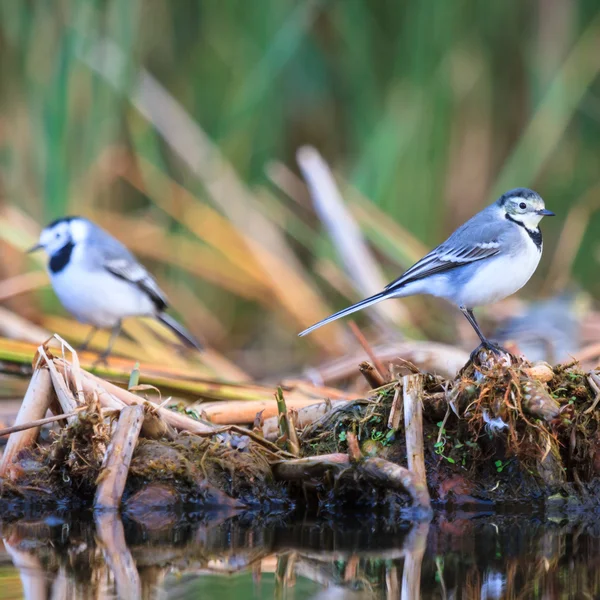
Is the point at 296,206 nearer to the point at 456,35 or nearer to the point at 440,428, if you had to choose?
the point at 456,35

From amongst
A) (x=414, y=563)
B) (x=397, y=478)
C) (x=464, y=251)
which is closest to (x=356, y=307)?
(x=464, y=251)

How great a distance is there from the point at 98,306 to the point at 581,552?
16.4ft

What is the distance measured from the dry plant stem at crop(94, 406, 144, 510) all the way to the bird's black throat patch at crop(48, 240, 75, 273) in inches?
152

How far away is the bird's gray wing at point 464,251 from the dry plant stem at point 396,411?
153 cm

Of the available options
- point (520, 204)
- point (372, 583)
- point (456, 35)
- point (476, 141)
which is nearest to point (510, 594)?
point (372, 583)

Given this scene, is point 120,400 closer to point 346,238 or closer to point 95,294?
point 95,294

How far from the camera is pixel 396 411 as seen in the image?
4504 mm

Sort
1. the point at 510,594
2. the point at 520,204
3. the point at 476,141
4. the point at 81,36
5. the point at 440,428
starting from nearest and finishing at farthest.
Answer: the point at 510,594 < the point at 440,428 < the point at 520,204 < the point at 81,36 < the point at 476,141

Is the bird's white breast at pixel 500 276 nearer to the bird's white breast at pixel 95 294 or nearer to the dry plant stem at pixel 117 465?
the dry plant stem at pixel 117 465

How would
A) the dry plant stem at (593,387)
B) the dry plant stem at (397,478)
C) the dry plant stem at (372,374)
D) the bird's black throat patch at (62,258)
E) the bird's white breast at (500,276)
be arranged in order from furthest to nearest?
the bird's black throat patch at (62,258), the bird's white breast at (500,276), the dry plant stem at (372,374), the dry plant stem at (593,387), the dry plant stem at (397,478)

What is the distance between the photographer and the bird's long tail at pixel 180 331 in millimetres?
8008

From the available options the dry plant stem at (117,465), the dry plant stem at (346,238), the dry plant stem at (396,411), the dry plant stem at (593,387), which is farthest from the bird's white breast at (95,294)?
the dry plant stem at (593,387)

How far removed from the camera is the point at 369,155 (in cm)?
894

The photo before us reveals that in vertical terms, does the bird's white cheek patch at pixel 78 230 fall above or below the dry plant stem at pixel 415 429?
above
